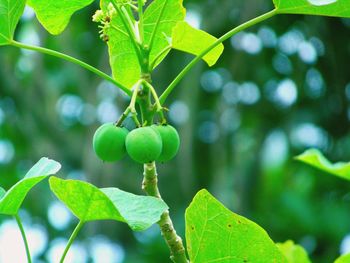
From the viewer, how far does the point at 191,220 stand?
38.4 inches

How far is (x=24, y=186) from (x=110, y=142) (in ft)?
0.37

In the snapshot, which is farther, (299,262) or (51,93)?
(51,93)

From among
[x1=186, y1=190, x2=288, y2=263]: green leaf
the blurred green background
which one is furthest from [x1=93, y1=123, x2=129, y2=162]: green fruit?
→ the blurred green background

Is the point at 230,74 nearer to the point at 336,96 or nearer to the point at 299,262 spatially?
the point at 336,96

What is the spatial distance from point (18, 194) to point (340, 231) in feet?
12.3

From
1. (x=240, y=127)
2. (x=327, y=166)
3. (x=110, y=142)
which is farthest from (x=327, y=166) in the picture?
(x=240, y=127)

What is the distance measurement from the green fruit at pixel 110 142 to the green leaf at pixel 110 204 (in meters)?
0.06

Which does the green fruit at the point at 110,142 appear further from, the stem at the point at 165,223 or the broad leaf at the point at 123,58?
the broad leaf at the point at 123,58

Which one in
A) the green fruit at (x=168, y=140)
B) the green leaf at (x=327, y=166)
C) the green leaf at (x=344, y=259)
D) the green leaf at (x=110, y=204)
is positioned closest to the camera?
the green leaf at (x=110, y=204)

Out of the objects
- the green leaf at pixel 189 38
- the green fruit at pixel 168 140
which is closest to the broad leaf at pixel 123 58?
the green leaf at pixel 189 38

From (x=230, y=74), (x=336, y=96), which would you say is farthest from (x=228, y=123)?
(x=336, y=96)

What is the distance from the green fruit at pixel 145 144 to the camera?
0.90 metres

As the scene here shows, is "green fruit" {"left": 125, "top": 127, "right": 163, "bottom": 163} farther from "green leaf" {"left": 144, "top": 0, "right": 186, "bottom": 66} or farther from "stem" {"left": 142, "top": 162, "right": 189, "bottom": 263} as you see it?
"green leaf" {"left": 144, "top": 0, "right": 186, "bottom": 66}

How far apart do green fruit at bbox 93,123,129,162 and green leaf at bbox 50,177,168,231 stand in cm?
6
